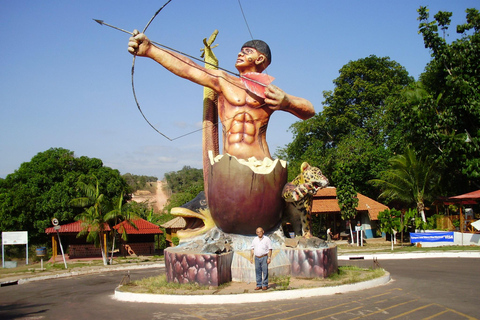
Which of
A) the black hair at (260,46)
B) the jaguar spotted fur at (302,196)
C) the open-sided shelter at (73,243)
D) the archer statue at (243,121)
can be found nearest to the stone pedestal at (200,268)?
the archer statue at (243,121)

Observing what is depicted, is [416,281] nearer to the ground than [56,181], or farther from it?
nearer to the ground

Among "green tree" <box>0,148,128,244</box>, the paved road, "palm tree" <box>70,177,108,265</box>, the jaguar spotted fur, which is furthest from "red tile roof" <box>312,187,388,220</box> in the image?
the jaguar spotted fur

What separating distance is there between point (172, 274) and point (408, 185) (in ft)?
67.8

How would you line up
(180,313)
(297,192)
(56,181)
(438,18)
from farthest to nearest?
1. (56,181)
2. (438,18)
3. (297,192)
4. (180,313)

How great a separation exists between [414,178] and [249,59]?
18.6 metres

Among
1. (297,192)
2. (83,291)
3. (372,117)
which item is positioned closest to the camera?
(297,192)

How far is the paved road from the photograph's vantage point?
6812mm

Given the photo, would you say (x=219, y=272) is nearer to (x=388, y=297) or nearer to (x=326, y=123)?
(x=388, y=297)

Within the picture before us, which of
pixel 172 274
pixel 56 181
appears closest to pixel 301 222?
pixel 172 274

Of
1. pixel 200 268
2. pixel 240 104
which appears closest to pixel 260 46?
pixel 240 104

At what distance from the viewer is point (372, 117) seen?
3547 centimetres

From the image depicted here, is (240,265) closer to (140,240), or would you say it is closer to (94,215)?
(94,215)

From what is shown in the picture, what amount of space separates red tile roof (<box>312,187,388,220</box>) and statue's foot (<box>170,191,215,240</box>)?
1745 centimetres

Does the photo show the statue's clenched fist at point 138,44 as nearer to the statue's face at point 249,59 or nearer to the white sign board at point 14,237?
the statue's face at point 249,59
